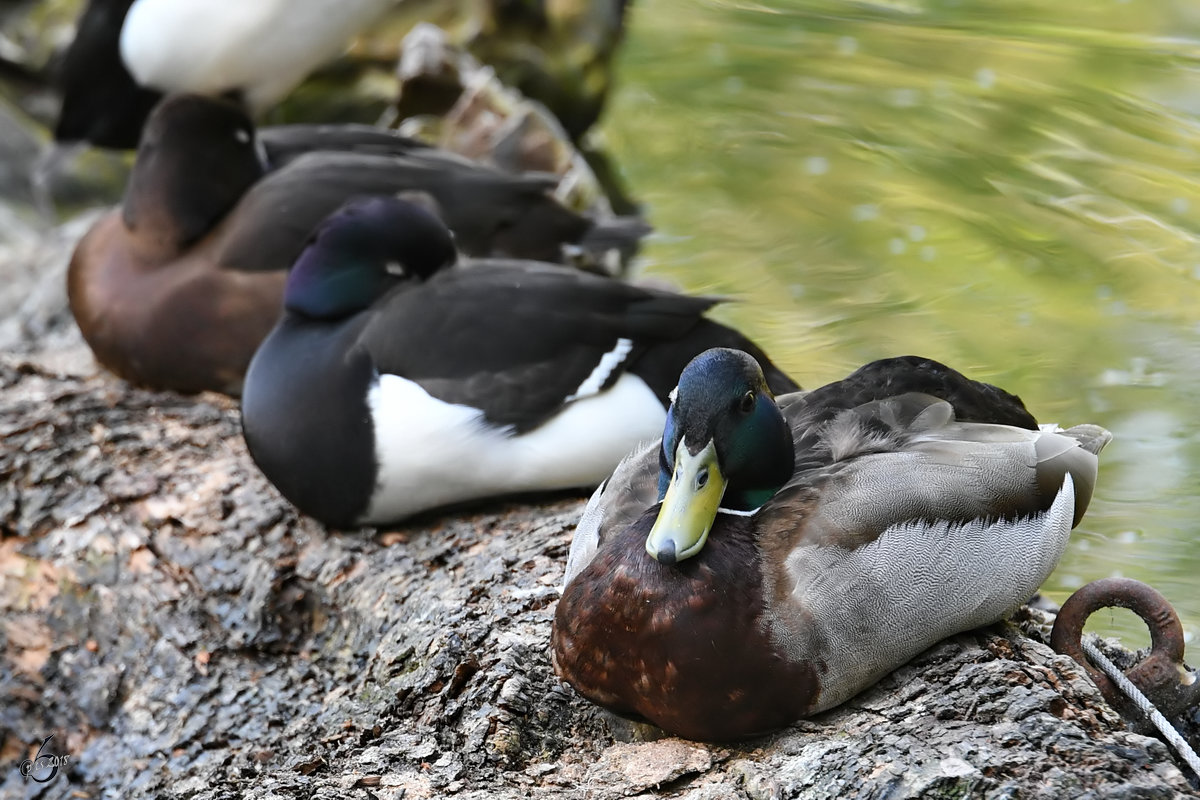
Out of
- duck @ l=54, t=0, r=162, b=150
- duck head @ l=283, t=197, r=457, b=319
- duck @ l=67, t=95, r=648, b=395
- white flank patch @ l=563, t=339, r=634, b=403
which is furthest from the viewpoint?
duck @ l=54, t=0, r=162, b=150

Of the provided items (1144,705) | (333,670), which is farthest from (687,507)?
(333,670)

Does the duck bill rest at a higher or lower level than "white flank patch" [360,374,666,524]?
higher

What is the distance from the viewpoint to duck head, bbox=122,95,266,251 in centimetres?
509

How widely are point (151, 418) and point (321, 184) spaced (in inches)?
40.0

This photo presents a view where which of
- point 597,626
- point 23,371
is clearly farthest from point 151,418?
point 597,626

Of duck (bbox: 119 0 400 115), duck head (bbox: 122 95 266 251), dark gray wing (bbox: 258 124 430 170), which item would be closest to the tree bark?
duck head (bbox: 122 95 266 251)

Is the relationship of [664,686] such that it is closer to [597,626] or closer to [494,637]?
[597,626]

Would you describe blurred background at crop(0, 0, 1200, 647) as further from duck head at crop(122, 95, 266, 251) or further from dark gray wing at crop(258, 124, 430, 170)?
duck head at crop(122, 95, 266, 251)

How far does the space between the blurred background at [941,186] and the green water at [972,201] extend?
0.04 ft

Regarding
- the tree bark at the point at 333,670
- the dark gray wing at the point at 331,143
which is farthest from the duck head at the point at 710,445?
the dark gray wing at the point at 331,143

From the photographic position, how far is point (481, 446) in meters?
3.92

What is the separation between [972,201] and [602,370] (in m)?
3.11

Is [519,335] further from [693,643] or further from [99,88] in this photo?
[99,88]

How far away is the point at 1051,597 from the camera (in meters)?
4.29
